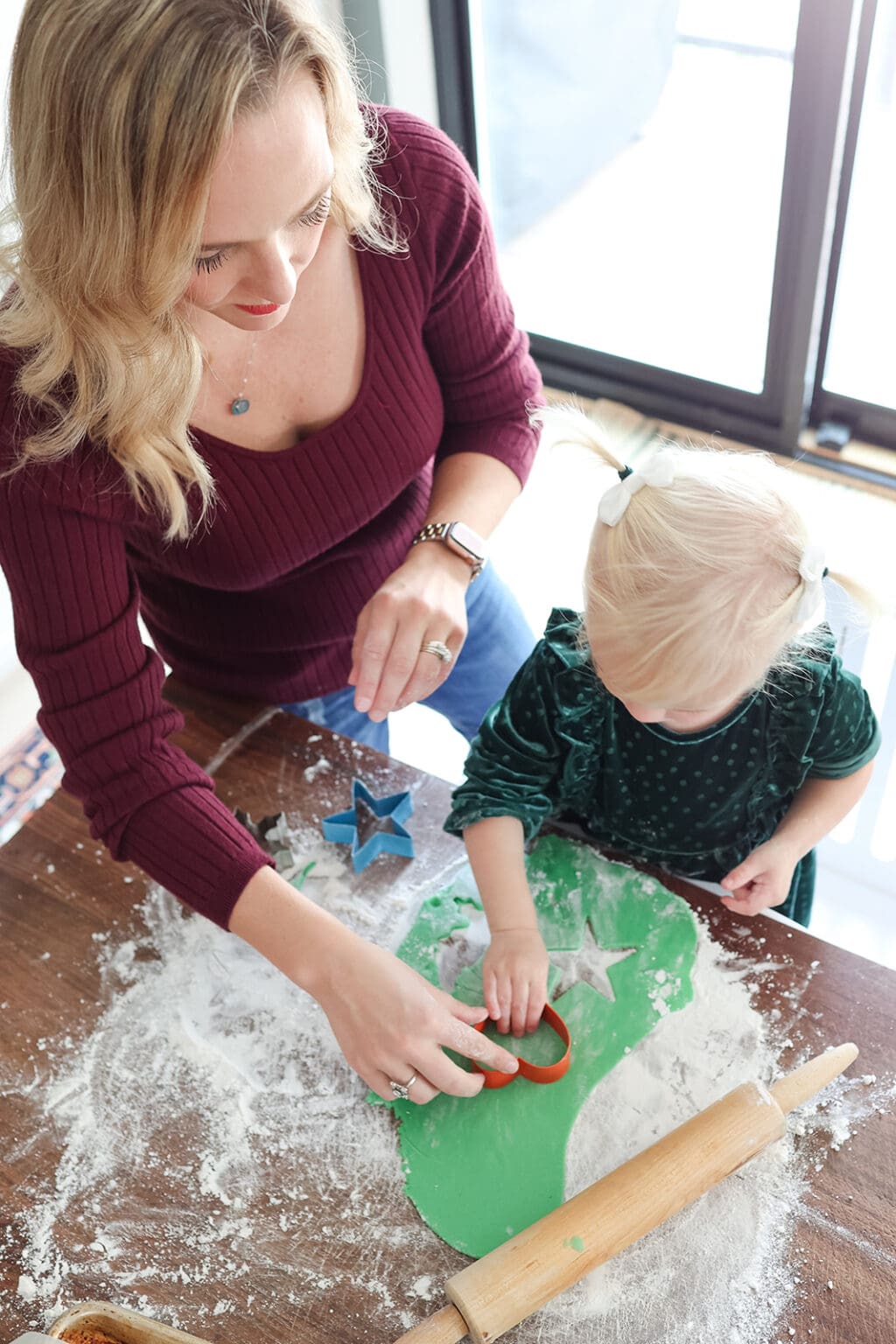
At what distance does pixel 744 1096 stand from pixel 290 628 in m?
0.77

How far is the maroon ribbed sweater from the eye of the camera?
106 centimetres

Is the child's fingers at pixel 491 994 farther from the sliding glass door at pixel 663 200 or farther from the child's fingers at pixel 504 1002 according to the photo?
the sliding glass door at pixel 663 200

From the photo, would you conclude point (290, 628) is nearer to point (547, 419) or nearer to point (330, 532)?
point (330, 532)

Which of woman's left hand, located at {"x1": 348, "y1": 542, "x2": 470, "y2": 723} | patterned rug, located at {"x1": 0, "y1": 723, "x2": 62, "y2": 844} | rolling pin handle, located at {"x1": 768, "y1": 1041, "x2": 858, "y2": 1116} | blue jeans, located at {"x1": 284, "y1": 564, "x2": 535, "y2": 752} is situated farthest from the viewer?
patterned rug, located at {"x1": 0, "y1": 723, "x2": 62, "y2": 844}

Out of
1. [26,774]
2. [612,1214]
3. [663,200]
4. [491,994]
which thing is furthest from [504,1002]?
[663,200]

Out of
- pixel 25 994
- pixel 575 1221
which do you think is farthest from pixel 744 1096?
pixel 25 994

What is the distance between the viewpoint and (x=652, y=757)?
1.14 meters

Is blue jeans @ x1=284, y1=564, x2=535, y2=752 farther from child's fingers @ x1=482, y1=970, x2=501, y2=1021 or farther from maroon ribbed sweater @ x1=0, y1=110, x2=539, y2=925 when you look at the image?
child's fingers @ x1=482, y1=970, x2=501, y2=1021

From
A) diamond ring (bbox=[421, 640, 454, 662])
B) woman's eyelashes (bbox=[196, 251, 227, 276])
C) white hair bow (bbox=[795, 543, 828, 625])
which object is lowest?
diamond ring (bbox=[421, 640, 454, 662])

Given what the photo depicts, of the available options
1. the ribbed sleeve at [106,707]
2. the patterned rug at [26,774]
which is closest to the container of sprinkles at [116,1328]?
the ribbed sleeve at [106,707]

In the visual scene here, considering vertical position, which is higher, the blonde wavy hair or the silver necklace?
the blonde wavy hair

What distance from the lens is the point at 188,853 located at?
1061 mm

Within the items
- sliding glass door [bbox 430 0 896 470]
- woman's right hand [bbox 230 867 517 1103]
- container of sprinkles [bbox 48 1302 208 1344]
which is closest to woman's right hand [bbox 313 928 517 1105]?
woman's right hand [bbox 230 867 517 1103]

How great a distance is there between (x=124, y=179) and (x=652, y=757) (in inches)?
27.8
